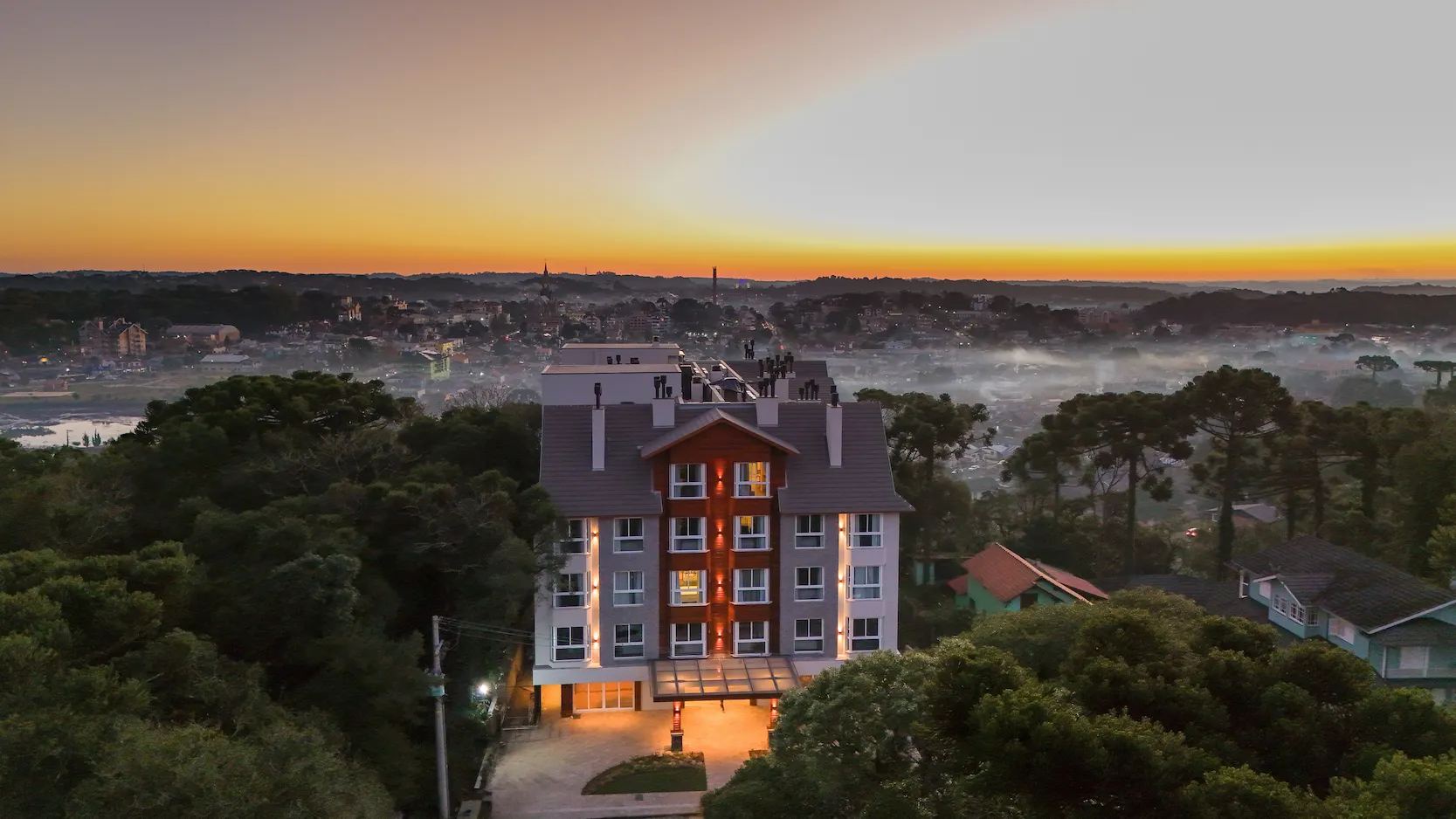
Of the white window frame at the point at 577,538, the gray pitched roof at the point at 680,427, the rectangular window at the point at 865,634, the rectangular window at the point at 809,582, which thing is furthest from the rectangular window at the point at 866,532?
the white window frame at the point at 577,538

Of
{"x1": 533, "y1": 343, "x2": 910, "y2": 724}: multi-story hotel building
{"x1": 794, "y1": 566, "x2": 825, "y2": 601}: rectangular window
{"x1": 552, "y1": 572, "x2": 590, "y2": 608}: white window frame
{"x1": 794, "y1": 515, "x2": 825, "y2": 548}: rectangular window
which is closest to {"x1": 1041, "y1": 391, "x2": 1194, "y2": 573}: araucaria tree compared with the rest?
{"x1": 533, "y1": 343, "x2": 910, "y2": 724}: multi-story hotel building

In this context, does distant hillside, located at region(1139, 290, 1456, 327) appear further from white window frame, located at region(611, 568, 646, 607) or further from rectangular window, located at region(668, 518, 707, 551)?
white window frame, located at region(611, 568, 646, 607)

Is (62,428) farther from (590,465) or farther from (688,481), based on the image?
(688,481)

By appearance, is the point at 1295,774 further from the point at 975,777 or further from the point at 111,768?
the point at 111,768

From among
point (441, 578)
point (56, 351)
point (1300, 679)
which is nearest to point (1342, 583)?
point (1300, 679)

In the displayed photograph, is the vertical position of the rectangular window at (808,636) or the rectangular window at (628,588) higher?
the rectangular window at (628,588)

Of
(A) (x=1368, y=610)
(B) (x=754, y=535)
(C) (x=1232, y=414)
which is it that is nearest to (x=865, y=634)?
(B) (x=754, y=535)

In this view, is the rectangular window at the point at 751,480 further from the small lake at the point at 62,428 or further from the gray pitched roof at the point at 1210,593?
the small lake at the point at 62,428
